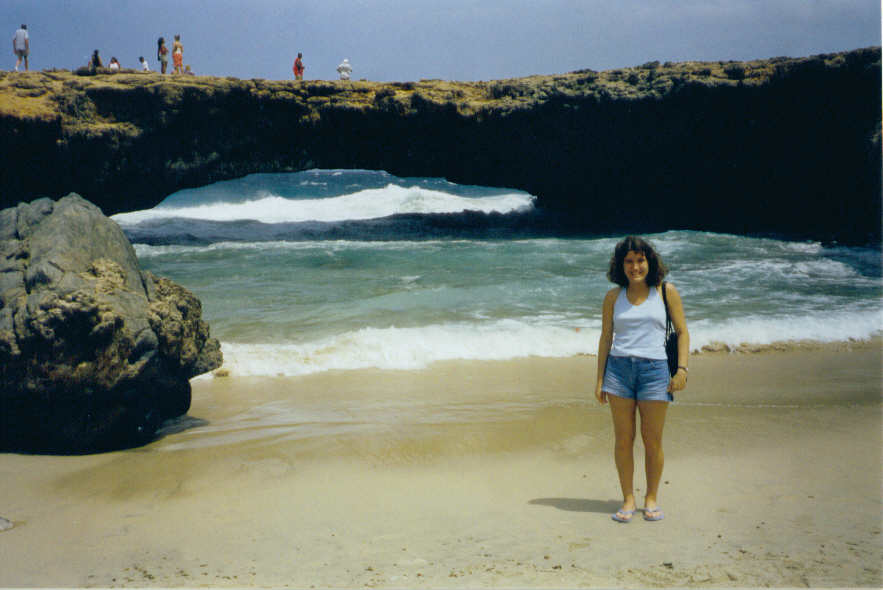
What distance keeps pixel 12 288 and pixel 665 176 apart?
19.7 metres

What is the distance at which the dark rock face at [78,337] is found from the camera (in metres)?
4.05

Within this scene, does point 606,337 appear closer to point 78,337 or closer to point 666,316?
point 666,316

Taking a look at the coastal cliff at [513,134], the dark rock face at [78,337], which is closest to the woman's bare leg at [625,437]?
the dark rock face at [78,337]

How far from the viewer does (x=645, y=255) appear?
323 cm

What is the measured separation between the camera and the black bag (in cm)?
320

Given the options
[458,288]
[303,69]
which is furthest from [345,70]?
[458,288]

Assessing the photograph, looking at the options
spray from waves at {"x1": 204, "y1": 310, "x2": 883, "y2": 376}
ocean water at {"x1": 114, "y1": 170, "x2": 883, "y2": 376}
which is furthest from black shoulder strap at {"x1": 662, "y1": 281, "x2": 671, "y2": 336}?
ocean water at {"x1": 114, "y1": 170, "x2": 883, "y2": 376}

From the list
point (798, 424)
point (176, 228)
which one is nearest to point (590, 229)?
point (176, 228)

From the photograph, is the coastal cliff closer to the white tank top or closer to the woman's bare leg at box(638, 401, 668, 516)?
the white tank top

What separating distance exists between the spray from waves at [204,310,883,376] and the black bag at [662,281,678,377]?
3697 mm

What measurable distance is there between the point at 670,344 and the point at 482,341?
4.58 meters

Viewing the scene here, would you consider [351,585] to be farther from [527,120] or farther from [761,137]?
[761,137]

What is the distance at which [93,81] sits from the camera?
16188 mm

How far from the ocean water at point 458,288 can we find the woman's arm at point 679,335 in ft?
13.5
